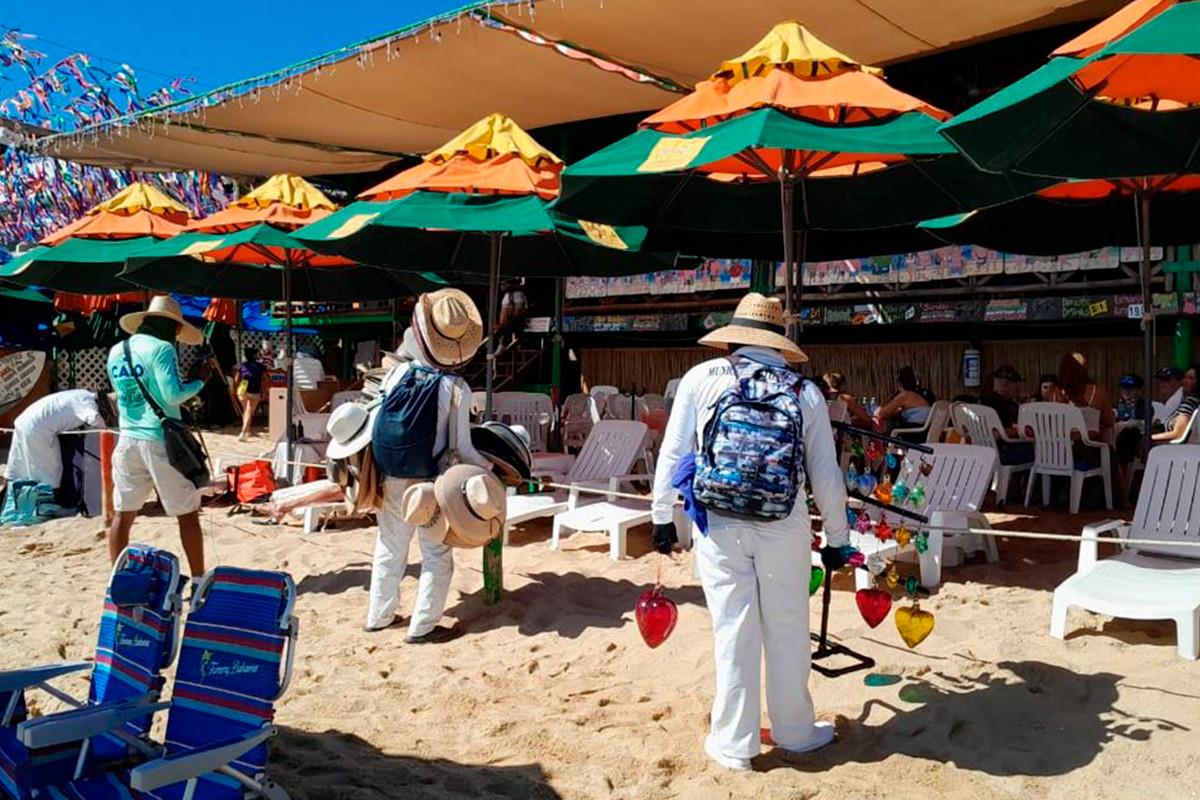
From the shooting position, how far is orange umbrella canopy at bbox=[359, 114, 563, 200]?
5.98 meters

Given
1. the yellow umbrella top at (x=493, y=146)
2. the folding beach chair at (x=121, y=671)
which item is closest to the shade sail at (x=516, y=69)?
the yellow umbrella top at (x=493, y=146)

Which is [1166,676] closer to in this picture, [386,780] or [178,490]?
[386,780]

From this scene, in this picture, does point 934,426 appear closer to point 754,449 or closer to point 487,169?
point 487,169

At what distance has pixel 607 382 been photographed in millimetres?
12820

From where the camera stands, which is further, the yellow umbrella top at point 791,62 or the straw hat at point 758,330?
the yellow umbrella top at point 791,62

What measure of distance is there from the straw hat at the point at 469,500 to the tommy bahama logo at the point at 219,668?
1.60 m

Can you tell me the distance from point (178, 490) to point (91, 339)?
1392 cm

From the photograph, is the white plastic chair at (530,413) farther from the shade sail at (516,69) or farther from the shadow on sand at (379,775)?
the shadow on sand at (379,775)

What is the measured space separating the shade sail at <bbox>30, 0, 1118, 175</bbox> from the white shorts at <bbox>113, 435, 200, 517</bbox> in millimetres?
4250

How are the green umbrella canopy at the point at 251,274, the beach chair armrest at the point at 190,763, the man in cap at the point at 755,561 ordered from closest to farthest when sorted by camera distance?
the beach chair armrest at the point at 190,763 → the man in cap at the point at 755,561 → the green umbrella canopy at the point at 251,274

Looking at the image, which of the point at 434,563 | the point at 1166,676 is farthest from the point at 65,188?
the point at 1166,676

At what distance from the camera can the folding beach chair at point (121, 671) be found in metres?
2.61

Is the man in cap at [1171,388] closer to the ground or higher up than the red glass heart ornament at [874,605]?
higher up

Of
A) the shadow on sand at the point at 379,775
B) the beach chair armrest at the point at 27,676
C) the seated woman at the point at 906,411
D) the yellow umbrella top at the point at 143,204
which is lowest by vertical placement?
the shadow on sand at the point at 379,775
